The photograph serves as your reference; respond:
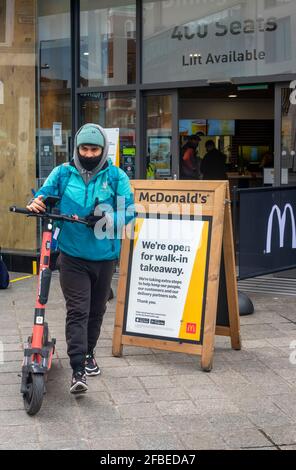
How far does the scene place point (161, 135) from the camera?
9.55 metres

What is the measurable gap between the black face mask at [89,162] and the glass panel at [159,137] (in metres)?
4.83

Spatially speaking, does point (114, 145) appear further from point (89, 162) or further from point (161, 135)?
point (89, 162)

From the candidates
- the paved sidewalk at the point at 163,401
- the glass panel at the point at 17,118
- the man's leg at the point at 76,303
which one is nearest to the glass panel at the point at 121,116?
the glass panel at the point at 17,118

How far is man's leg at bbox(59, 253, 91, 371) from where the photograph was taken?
464 centimetres

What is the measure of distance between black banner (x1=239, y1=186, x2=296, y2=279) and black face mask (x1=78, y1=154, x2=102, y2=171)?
2307 millimetres

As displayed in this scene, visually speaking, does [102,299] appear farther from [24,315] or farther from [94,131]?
[24,315]

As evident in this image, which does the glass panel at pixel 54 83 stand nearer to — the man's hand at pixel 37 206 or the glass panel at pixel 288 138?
the glass panel at pixel 288 138

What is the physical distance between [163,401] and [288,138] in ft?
16.6

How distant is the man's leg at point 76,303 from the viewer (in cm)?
464

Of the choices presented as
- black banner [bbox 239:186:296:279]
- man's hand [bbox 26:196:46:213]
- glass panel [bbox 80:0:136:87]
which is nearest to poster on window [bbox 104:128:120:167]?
glass panel [bbox 80:0:136:87]

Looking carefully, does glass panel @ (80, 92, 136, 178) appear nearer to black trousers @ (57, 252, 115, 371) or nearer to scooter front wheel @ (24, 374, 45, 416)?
black trousers @ (57, 252, 115, 371)

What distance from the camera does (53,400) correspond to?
4.65 metres

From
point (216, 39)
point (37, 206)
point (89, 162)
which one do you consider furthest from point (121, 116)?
point (37, 206)
